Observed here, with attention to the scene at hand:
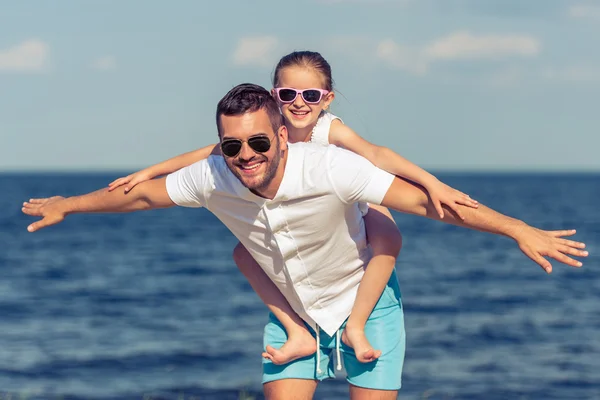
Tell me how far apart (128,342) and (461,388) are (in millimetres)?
6773

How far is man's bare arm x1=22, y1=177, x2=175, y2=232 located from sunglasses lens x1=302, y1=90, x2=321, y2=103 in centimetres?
100

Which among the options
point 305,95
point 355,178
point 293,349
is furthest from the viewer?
point 305,95

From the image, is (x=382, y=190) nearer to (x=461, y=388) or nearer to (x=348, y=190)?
(x=348, y=190)

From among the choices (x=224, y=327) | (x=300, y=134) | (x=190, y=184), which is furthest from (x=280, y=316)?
(x=224, y=327)

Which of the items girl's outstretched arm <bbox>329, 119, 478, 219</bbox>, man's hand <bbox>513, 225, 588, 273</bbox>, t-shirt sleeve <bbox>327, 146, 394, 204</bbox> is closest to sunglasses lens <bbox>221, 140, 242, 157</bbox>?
t-shirt sleeve <bbox>327, 146, 394, 204</bbox>

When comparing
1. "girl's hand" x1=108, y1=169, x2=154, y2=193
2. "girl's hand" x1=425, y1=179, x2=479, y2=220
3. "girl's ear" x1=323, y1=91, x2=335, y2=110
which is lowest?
"girl's hand" x1=425, y1=179, x2=479, y2=220

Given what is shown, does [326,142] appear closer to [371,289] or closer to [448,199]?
[371,289]

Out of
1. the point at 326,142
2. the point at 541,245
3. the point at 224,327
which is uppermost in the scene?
the point at 224,327

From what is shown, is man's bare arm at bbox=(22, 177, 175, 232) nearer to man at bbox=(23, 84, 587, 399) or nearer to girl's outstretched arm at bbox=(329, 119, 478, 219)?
man at bbox=(23, 84, 587, 399)

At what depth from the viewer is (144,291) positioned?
23.5 m

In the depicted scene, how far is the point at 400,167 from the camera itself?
14.8ft

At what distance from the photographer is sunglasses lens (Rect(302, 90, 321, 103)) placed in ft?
16.4

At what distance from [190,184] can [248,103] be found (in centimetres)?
61

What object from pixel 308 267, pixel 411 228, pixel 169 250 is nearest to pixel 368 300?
Result: pixel 308 267
